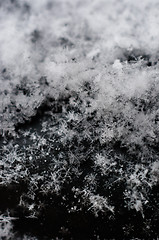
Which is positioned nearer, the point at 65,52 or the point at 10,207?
the point at 10,207

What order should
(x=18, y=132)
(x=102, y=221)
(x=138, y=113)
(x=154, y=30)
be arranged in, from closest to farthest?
(x=102, y=221) < (x=138, y=113) < (x=18, y=132) < (x=154, y=30)

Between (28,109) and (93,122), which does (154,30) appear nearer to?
(93,122)

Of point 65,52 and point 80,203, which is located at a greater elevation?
point 65,52

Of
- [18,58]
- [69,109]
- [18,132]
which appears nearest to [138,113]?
[69,109]

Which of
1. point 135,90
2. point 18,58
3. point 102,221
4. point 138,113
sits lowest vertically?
point 102,221

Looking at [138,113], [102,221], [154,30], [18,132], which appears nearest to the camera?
[102,221]

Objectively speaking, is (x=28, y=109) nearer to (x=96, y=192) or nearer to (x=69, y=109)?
(x=69, y=109)

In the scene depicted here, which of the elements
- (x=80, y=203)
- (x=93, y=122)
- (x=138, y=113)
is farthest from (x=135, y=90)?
(x=80, y=203)
